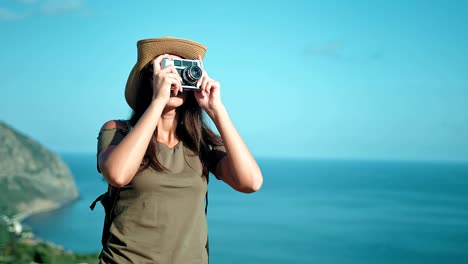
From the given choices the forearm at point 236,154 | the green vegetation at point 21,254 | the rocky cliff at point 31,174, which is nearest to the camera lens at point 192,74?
the forearm at point 236,154

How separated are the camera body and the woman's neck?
119 mm

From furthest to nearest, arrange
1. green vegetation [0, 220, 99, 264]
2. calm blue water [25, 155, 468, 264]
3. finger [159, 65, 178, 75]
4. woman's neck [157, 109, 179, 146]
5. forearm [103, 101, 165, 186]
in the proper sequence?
calm blue water [25, 155, 468, 264], green vegetation [0, 220, 99, 264], woman's neck [157, 109, 179, 146], finger [159, 65, 178, 75], forearm [103, 101, 165, 186]

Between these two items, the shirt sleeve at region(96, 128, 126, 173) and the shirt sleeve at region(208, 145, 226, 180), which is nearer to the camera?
the shirt sleeve at region(96, 128, 126, 173)

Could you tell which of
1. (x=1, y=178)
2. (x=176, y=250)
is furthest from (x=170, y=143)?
(x=1, y=178)

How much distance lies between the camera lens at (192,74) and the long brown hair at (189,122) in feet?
0.38

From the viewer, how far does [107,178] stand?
1.48 meters

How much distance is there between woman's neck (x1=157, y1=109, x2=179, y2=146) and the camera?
1.67 metres

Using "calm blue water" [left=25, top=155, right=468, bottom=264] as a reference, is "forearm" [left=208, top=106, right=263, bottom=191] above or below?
below

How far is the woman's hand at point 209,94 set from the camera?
5.27ft

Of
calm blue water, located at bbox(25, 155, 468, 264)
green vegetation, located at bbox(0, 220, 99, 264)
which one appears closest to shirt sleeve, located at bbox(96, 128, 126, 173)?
green vegetation, located at bbox(0, 220, 99, 264)

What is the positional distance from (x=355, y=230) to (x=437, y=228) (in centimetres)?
763

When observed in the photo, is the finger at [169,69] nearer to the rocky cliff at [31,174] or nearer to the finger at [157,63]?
the finger at [157,63]

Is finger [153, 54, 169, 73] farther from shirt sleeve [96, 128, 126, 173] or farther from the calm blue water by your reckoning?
the calm blue water

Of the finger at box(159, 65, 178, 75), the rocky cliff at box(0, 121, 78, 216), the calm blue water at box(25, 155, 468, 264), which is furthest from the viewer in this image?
the rocky cliff at box(0, 121, 78, 216)
